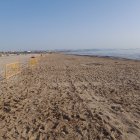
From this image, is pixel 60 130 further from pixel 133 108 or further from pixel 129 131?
pixel 133 108

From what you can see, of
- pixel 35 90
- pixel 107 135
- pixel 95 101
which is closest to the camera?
pixel 107 135

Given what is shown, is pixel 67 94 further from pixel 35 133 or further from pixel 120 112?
pixel 35 133

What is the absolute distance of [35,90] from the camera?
1340cm

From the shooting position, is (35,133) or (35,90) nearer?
(35,133)

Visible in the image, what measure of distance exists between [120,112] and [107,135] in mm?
2460

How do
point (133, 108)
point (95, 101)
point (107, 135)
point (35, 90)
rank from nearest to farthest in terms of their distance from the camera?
point (107, 135) < point (133, 108) < point (95, 101) < point (35, 90)

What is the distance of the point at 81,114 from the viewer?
28.3 ft

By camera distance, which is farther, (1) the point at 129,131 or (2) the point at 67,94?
(2) the point at 67,94

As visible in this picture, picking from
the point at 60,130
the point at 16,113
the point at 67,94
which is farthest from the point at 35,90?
the point at 60,130

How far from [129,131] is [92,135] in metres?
0.97

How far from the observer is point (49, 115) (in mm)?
8477

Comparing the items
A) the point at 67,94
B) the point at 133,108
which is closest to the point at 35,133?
the point at 133,108

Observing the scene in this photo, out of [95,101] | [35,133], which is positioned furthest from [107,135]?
[95,101]

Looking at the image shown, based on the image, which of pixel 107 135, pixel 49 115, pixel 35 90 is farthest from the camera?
pixel 35 90
